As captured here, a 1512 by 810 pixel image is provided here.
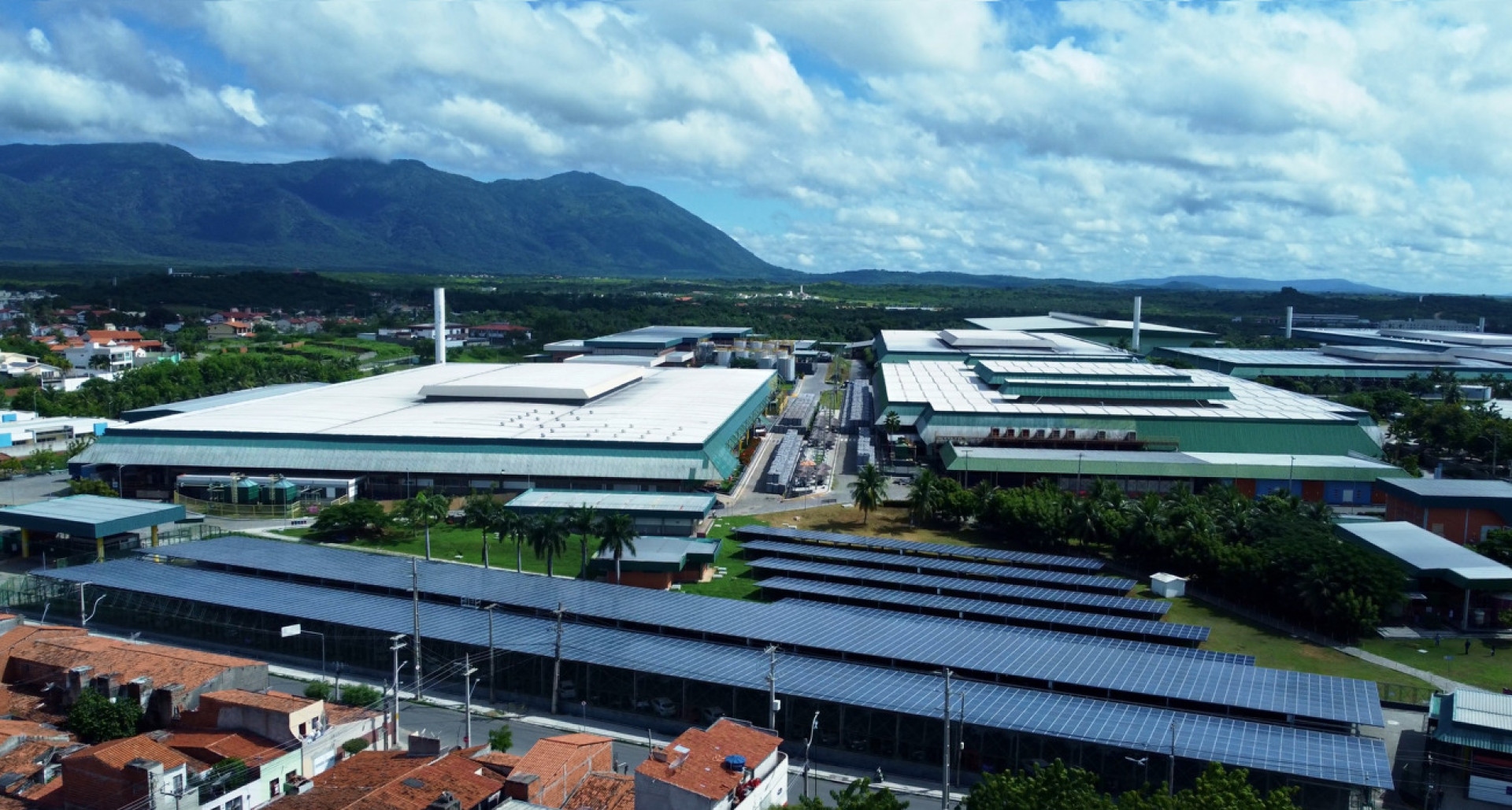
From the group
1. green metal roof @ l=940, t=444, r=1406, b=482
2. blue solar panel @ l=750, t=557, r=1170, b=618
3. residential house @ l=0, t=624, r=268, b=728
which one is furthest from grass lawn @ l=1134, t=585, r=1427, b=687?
residential house @ l=0, t=624, r=268, b=728

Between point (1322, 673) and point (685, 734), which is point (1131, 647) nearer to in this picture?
point (1322, 673)

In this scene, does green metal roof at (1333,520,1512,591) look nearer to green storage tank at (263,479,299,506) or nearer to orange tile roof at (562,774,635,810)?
orange tile roof at (562,774,635,810)

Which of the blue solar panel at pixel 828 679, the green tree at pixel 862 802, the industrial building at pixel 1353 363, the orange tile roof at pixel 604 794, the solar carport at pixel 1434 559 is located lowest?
the orange tile roof at pixel 604 794

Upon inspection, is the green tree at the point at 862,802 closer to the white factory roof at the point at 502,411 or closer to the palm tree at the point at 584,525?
the palm tree at the point at 584,525

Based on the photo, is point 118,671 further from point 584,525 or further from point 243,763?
point 584,525

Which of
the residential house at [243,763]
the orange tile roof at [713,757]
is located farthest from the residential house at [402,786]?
the orange tile roof at [713,757]
